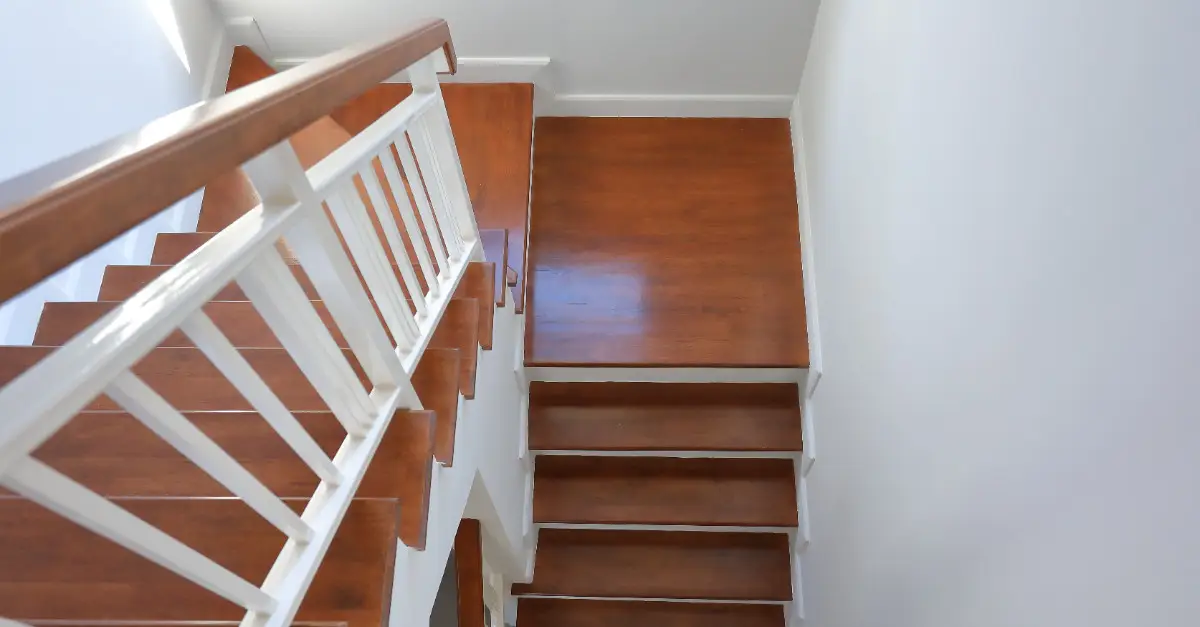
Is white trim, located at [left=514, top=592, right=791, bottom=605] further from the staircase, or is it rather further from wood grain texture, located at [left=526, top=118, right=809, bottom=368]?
wood grain texture, located at [left=526, top=118, right=809, bottom=368]

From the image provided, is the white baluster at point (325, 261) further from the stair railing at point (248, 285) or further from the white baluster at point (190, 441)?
the white baluster at point (190, 441)

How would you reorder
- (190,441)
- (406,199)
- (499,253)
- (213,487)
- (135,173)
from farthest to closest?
(499,253), (406,199), (213,487), (190,441), (135,173)

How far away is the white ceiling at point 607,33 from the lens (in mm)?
3172

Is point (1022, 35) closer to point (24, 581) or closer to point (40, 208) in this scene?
point (40, 208)

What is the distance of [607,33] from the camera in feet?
10.8

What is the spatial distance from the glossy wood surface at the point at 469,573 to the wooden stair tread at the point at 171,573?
4.80ft

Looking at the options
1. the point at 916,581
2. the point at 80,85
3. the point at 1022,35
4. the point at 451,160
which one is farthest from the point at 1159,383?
the point at 80,85

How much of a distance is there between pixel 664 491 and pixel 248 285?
96.9 inches

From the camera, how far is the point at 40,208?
55cm

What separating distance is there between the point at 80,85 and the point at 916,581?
111 inches

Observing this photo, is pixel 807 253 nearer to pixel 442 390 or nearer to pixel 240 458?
pixel 442 390

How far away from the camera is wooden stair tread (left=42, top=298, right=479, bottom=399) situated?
193 cm

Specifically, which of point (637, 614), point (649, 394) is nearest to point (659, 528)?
point (637, 614)

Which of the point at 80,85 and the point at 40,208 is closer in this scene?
the point at 40,208
